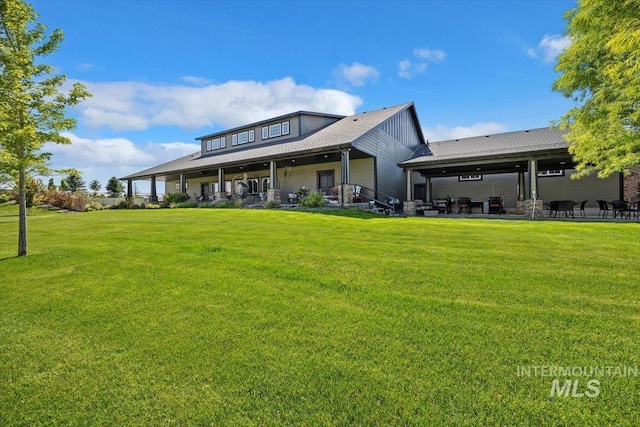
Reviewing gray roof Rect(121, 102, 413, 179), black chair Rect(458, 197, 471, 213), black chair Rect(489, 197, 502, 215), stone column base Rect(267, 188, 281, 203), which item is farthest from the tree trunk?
black chair Rect(458, 197, 471, 213)

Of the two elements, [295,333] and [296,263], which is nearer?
[295,333]

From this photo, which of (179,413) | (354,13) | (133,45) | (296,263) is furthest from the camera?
(354,13)

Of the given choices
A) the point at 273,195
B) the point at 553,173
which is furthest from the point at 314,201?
the point at 553,173

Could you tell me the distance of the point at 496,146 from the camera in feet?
63.2

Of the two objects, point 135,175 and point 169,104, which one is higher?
point 169,104

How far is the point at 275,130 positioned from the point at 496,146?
16310 millimetres

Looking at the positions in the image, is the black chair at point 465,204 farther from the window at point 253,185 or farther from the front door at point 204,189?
the front door at point 204,189

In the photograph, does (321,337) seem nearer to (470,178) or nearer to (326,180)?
(326,180)

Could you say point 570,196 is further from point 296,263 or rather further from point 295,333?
point 295,333

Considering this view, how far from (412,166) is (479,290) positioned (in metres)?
15.5

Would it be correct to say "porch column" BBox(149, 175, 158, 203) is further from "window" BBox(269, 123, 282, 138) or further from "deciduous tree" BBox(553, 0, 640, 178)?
"deciduous tree" BBox(553, 0, 640, 178)

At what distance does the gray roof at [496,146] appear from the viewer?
15711mm

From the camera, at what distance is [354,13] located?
46.6 ft

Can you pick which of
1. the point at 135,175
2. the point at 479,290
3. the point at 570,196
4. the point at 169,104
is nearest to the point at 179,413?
the point at 479,290
